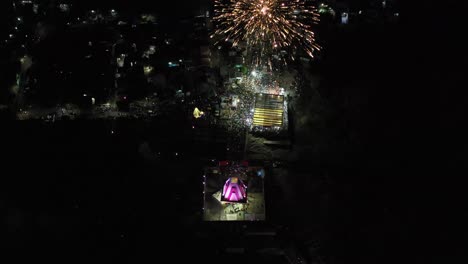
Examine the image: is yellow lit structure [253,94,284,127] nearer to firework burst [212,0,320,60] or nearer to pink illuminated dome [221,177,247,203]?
firework burst [212,0,320,60]

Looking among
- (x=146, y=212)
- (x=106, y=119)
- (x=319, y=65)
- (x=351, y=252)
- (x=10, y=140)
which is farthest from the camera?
(x=319, y=65)

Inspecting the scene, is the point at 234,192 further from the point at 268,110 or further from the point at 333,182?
the point at 268,110

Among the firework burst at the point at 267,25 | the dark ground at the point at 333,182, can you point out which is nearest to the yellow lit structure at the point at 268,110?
the dark ground at the point at 333,182

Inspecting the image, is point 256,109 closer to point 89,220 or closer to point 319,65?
point 319,65

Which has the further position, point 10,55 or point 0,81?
point 10,55

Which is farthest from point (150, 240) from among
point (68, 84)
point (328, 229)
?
point (68, 84)

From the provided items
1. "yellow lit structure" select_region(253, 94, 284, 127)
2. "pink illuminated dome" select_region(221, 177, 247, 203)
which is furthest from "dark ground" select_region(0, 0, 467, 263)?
"yellow lit structure" select_region(253, 94, 284, 127)

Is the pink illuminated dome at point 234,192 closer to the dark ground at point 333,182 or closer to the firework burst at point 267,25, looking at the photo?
the dark ground at point 333,182
